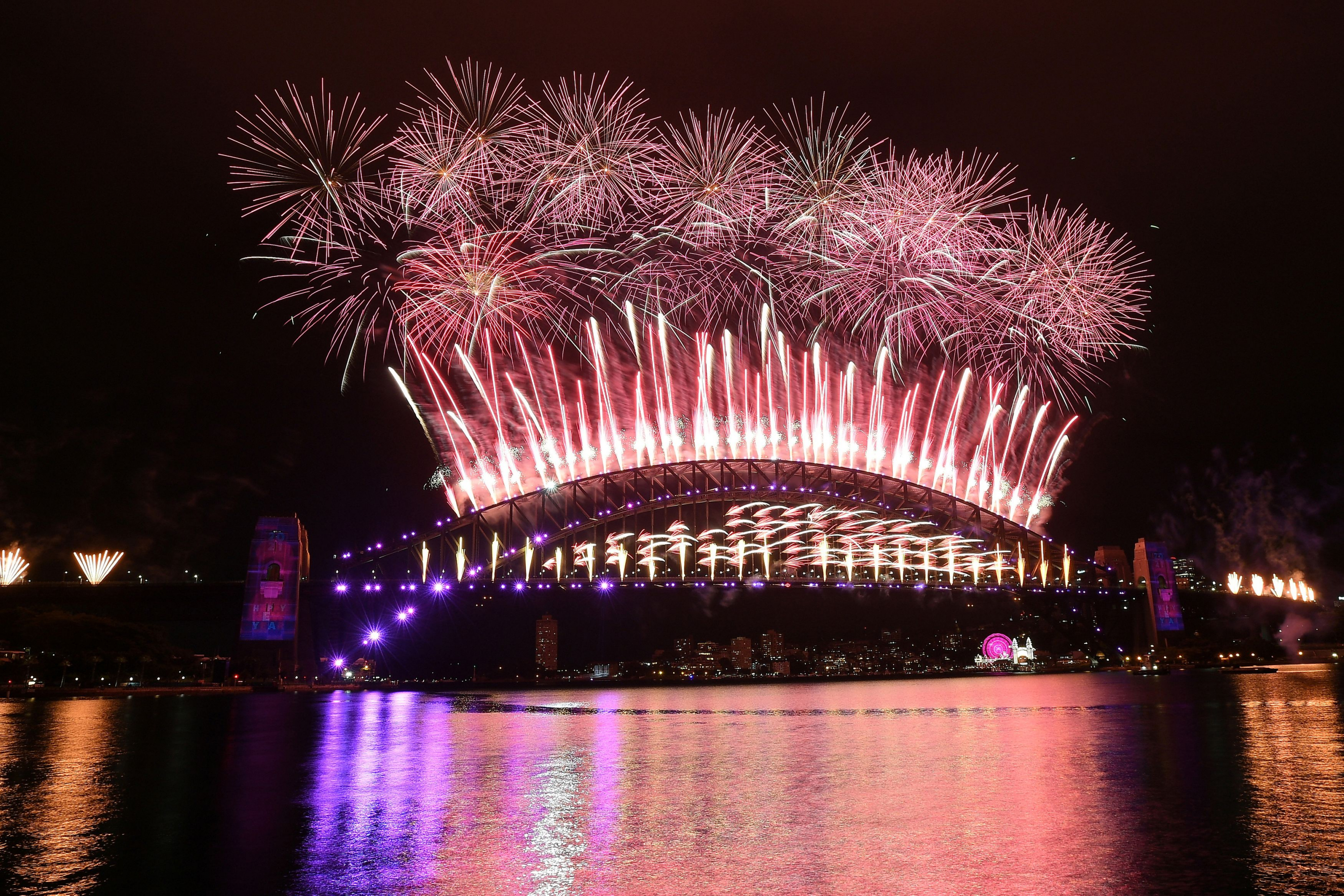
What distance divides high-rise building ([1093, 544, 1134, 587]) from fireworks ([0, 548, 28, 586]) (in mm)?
102541

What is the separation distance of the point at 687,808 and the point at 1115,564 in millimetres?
105556

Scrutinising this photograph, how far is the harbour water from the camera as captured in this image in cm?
923

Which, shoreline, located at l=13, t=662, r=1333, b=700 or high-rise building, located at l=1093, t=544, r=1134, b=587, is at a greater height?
high-rise building, located at l=1093, t=544, r=1134, b=587

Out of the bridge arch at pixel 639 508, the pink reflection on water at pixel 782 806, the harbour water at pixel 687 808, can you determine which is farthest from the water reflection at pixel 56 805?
the bridge arch at pixel 639 508

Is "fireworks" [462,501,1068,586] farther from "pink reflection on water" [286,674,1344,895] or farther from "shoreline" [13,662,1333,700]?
"pink reflection on water" [286,674,1344,895]

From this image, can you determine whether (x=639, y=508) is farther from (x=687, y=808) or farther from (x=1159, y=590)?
(x=687, y=808)

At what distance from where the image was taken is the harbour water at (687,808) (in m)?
9.23

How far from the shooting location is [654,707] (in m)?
45.6

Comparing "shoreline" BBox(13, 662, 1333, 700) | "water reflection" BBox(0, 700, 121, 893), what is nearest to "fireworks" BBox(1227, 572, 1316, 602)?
"shoreline" BBox(13, 662, 1333, 700)

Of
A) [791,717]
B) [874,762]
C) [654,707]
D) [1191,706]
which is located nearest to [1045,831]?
[874,762]

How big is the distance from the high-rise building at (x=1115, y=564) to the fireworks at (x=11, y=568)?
10254 centimetres

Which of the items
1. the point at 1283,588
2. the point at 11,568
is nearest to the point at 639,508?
the point at 11,568

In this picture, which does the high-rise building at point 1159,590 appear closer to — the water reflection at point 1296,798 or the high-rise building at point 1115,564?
the high-rise building at point 1115,564

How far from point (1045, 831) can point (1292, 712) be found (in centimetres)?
2619
